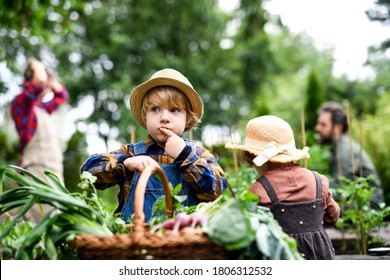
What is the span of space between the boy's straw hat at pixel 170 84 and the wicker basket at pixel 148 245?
3.22 feet

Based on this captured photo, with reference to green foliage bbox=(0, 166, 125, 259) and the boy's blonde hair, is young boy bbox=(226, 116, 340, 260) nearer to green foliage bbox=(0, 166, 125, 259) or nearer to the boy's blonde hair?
the boy's blonde hair

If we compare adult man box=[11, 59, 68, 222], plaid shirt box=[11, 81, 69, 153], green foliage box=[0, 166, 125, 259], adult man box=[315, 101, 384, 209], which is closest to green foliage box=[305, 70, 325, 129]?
adult man box=[315, 101, 384, 209]

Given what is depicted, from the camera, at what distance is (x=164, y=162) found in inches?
101

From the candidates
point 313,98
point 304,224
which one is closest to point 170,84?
point 304,224

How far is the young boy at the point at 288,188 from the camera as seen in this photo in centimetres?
242

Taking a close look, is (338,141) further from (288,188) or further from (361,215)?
(288,188)

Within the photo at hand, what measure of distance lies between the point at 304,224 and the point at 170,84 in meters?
0.86

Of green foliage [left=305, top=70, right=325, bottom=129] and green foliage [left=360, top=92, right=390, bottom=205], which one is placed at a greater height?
green foliage [left=305, top=70, right=325, bottom=129]

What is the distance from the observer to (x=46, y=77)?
5.68 meters

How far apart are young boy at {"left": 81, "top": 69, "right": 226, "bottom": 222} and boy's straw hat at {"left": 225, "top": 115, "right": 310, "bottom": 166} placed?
0.21 meters

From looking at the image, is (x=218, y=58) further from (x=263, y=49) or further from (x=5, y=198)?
(x=5, y=198)

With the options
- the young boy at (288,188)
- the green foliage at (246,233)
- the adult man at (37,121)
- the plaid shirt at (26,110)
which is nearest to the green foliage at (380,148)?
the adult man at (37,121)

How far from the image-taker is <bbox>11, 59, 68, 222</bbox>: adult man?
5492mm

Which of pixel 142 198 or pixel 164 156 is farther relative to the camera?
pixel 164 156
